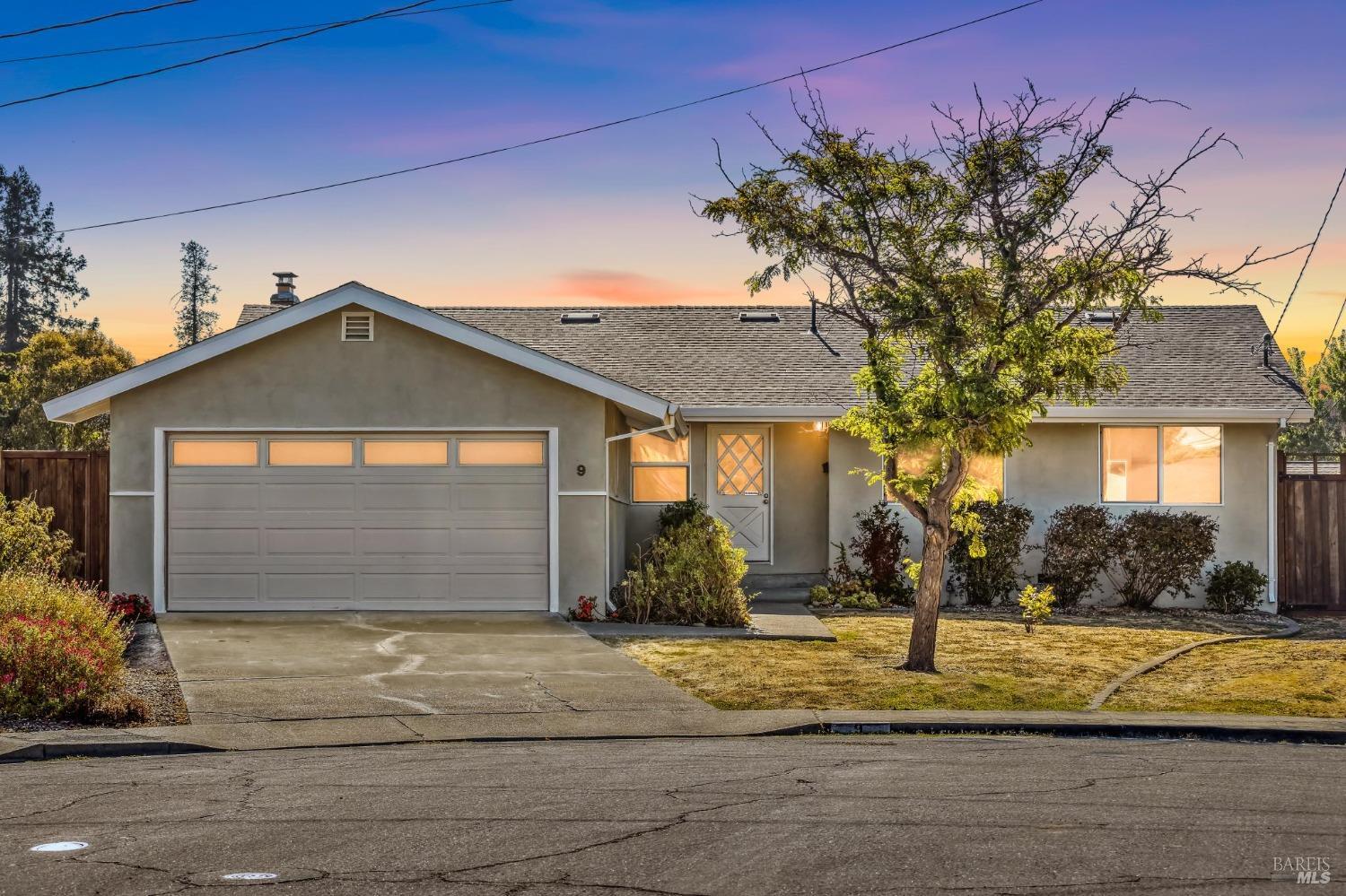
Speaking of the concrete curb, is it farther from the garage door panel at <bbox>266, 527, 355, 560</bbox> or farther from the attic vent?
the attic vent

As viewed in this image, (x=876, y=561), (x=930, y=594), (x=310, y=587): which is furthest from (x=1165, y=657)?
(x=310, y=587)

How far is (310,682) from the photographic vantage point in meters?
12.4

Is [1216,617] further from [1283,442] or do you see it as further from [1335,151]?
[1283,442]

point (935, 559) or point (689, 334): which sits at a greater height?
point (689, 334)

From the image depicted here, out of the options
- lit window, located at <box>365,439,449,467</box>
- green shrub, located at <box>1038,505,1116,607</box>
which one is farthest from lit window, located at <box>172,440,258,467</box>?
green shrub, located at <box>1038,505,1116,607</box>

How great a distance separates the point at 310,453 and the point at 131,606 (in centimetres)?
288

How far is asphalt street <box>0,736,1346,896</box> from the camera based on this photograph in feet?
18.5

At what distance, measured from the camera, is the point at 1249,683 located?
42.7ft

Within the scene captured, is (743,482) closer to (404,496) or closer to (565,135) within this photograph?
(404,496)

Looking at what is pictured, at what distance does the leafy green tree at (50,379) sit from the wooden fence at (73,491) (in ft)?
68.4

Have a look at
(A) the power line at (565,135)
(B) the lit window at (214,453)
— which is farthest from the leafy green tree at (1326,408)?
(B) the lit window at (214,453)

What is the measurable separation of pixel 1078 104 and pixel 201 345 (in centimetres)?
1084

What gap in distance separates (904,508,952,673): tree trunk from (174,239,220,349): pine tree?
55.5 metres

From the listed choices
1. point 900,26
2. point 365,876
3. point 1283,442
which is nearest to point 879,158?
point 900,26
